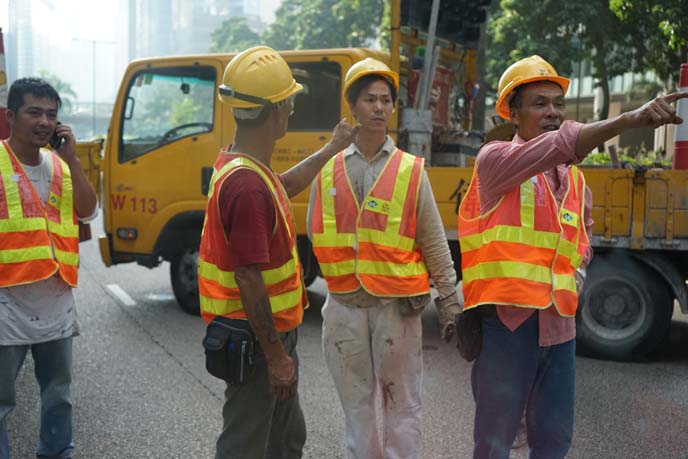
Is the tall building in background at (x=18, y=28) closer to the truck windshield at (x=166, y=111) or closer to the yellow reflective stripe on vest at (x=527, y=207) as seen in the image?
the truck windshield at (x=166, y=111)

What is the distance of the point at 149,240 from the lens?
8.50 m

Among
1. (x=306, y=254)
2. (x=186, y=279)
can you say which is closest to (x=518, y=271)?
(x=306, y=254)

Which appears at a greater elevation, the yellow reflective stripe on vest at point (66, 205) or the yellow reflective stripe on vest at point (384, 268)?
the yellow reflective stripe on vest at point (66, 205)

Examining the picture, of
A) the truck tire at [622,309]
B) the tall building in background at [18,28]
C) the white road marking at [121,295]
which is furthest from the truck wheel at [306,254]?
the tall building in background at [18,28]

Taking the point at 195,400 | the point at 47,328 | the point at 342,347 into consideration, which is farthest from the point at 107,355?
the point at 342,347

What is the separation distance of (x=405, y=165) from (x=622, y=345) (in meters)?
3.68

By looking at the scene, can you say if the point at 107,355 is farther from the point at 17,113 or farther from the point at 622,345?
Answer: the point at 622,345

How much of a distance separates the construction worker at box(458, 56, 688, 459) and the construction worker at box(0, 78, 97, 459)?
71.2 inches

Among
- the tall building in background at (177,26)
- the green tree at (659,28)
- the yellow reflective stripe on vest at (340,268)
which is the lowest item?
the yellow reflective stripe on vest at (340,268)

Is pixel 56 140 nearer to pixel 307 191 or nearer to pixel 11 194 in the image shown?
pixel 11 194

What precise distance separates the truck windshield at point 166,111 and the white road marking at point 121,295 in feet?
5.34

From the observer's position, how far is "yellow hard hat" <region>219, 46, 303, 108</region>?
276 centimetres

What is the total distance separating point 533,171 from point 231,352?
43.6 inches

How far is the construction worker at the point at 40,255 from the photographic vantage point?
3520 mm
